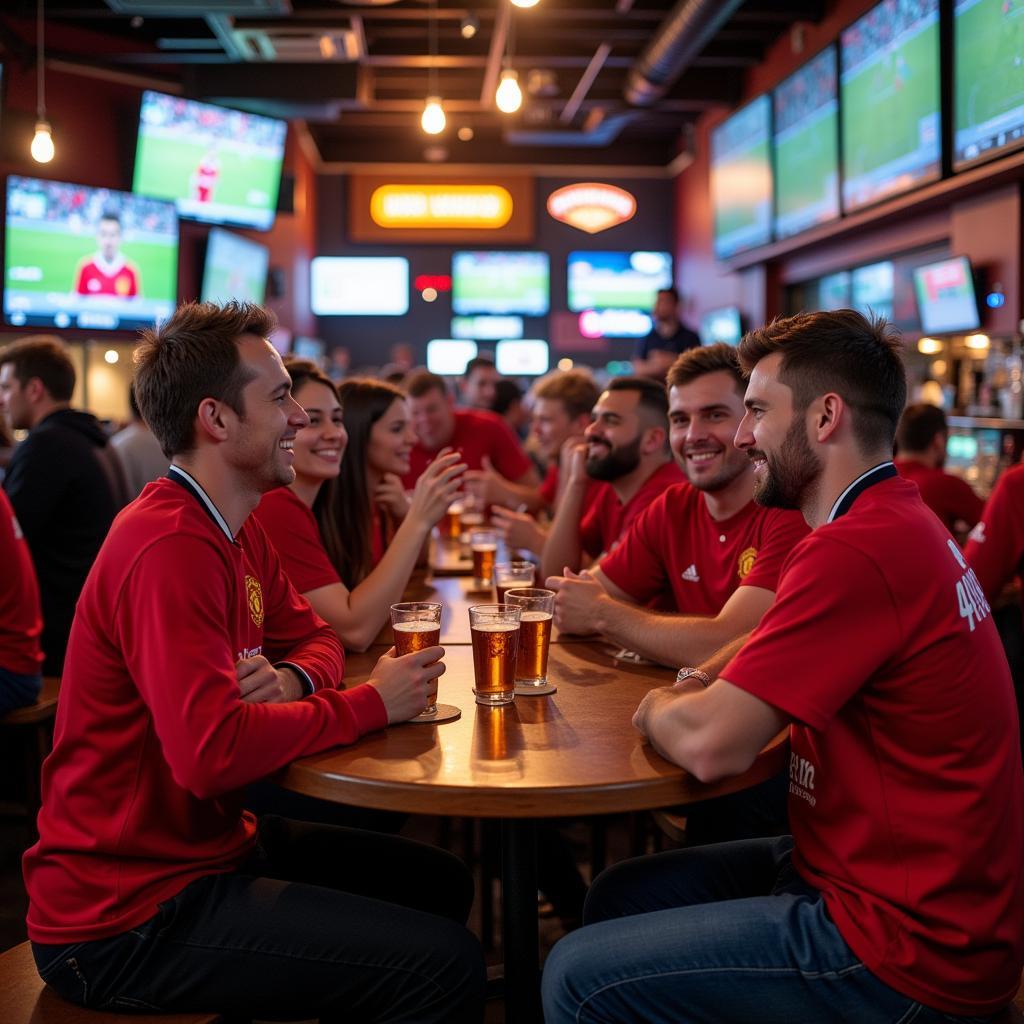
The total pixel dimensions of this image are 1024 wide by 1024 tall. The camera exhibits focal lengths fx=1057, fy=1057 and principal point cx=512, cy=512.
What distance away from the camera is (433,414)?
18.7 feet

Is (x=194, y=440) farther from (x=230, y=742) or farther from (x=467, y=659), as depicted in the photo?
(x=467, y=659)

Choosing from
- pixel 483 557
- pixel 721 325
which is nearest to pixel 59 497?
pixel 483 557

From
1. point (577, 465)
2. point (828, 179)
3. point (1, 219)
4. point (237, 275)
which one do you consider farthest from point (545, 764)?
point (237, 275)

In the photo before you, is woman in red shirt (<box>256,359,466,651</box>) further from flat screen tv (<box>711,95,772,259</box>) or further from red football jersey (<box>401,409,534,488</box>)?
flat screen tv (<box>711,95,772,259</box>)

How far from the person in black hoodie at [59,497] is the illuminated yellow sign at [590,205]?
9106 mm

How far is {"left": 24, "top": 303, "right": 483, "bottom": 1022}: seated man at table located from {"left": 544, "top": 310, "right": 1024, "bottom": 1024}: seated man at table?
31 centimetres

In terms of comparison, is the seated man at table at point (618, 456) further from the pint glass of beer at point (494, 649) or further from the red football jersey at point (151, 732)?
the red football jersey at point (151, 732)

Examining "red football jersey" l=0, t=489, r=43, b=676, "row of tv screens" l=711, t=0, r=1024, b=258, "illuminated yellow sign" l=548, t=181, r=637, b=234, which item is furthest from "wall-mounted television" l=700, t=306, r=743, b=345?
"red football jersey" l=0, t=489, r=43, b=676

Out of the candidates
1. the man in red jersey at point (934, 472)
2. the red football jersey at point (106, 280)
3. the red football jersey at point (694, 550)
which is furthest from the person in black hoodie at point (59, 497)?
the man in red jersey at point (934, 472)

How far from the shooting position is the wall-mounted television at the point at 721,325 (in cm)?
977

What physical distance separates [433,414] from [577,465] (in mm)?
2145

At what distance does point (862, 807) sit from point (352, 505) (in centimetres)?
197

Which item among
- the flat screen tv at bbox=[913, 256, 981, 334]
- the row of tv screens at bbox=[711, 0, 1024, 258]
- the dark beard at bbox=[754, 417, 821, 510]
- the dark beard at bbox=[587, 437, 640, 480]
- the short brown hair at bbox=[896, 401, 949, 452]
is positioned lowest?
the dark beard at bbox=[754, 417, 821, 510]

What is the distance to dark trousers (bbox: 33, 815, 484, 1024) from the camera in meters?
1.54
